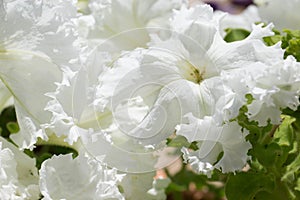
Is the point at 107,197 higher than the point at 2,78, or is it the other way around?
the point at 2,78

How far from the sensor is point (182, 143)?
660mm

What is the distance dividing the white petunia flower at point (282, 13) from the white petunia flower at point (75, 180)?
37cm

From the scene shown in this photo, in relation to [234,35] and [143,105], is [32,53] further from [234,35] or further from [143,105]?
[234,35]

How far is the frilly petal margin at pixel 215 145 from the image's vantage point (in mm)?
613

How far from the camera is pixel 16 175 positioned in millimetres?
661

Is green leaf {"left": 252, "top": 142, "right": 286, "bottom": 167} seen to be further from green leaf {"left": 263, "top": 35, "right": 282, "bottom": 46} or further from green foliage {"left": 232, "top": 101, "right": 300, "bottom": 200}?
green leaf {"left": 263, "top": 35, "right": 282, "bottom": 46}

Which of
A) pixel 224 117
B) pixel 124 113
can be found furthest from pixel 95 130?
pixel 224 117

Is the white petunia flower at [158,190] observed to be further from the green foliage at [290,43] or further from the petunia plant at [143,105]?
the green foliage at [290,43]

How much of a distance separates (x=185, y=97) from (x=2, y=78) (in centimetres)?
19

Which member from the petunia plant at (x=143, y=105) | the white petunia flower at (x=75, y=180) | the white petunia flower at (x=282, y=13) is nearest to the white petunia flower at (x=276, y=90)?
the petunia plant at (x=143, y=105)

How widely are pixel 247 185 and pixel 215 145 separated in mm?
70

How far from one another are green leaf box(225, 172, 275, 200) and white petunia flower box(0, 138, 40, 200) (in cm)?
20

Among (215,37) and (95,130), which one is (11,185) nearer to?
(95,130)

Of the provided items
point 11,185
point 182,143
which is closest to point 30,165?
point 11,185
